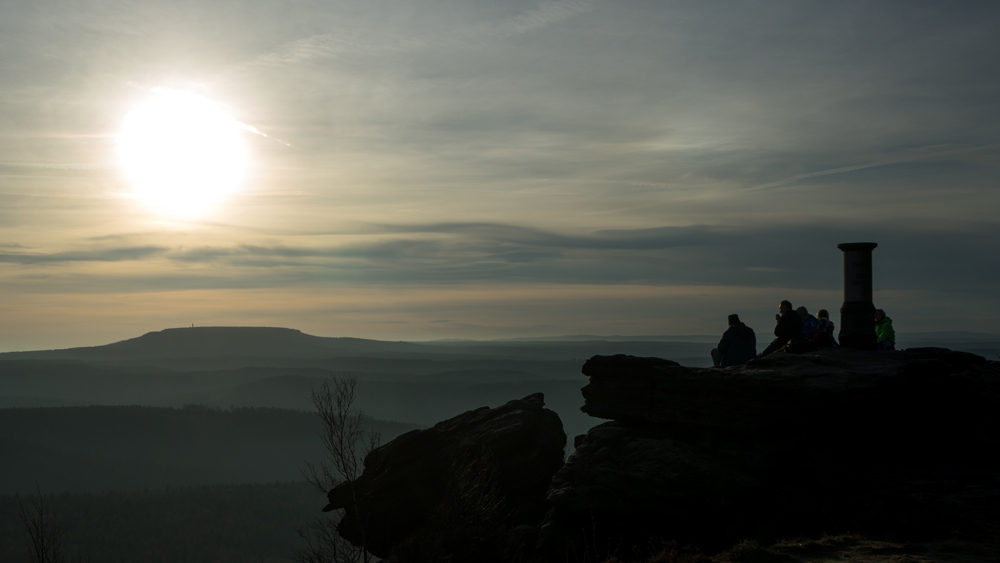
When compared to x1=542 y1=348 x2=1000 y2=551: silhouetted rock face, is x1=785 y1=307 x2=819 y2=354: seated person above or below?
above

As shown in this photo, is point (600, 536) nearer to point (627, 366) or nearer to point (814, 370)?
point (627, 366)

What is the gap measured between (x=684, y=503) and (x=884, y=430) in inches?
237

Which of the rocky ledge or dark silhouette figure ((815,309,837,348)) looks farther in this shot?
dark silhouette figure ((815,309,837,348))

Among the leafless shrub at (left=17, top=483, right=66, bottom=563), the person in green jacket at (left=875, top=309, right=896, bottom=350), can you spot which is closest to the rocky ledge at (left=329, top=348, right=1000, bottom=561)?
the person in green jacket at (left=875, top=309, right=896, bottom=350)

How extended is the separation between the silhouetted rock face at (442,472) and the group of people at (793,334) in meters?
7.82

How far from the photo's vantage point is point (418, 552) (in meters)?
21.0

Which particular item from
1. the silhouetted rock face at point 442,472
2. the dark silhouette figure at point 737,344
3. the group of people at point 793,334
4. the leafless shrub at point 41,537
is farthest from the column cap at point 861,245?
the leafless shrub at point 41,537

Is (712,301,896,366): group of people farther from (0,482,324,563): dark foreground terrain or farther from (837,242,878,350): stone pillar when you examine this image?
(0,482,324,563): dark foreground terrain

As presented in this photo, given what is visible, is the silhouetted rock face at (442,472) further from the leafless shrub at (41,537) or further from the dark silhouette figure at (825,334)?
the leafless shrub at (41,537)

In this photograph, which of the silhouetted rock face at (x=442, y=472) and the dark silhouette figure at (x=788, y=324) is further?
the silhouetted rock face at (x=442, y=472)

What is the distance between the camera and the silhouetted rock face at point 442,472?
23.1 meters

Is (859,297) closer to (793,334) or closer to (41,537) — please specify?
(793,334)

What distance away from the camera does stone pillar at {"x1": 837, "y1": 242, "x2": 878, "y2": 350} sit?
19.2 m

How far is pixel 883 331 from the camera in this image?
21609mm
